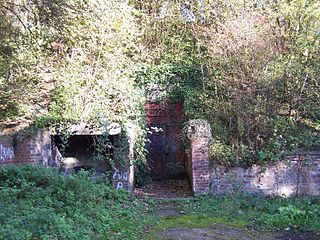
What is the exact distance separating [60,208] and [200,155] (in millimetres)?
4414

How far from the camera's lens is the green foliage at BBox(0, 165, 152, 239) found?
5.37 meters

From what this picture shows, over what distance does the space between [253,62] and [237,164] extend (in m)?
2.68

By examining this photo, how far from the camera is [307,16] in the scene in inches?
414

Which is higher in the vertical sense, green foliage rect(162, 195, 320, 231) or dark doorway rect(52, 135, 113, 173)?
dark doorway rect(52, 135, 113, 173)

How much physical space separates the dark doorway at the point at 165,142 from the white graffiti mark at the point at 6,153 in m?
4.47

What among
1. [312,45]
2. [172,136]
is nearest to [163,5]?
[172,136]

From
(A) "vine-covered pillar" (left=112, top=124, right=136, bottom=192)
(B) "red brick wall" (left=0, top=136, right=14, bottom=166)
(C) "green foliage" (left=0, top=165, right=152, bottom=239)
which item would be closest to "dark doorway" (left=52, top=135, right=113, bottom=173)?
(A) "vine-covered pillar" (left=112, top=124, right=136, bottom=192)

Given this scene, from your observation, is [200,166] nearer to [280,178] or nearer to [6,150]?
[280,178]

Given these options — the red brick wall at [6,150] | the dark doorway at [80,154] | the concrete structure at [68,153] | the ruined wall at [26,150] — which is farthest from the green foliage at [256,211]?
the red brick wall at [6,150]

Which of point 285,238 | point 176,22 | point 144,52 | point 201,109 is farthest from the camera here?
point 176,22

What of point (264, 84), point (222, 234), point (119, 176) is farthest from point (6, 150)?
point (264, 84)

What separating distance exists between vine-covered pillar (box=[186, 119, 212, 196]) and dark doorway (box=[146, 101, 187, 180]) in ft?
8.74

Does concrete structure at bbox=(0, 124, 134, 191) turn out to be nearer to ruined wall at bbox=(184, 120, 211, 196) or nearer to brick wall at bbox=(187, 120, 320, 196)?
ruined wall at bbox=(184, 120, 211, 196)

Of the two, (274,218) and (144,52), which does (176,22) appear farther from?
(274,218)
